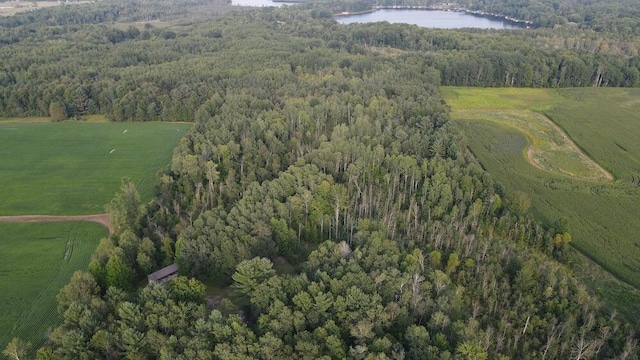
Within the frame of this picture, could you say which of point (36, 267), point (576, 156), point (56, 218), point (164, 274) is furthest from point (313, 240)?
point (576, 156)

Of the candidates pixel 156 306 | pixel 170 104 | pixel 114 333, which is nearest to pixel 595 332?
pixel 156 306

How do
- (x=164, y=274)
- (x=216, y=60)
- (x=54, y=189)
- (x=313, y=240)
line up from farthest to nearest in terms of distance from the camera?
(x=216, y=60)
(x=54, y=189)
(x=313, y=240)
(x=164, y=274)

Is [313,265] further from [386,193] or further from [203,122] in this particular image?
[203,122]

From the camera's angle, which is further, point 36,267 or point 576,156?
point 576,156

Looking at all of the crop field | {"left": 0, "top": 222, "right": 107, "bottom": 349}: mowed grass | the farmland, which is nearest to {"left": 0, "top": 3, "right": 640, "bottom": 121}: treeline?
→ the farmland

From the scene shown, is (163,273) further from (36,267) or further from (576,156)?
(576,156)

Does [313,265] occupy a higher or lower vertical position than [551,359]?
higher

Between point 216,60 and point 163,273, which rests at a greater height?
point 216,60
